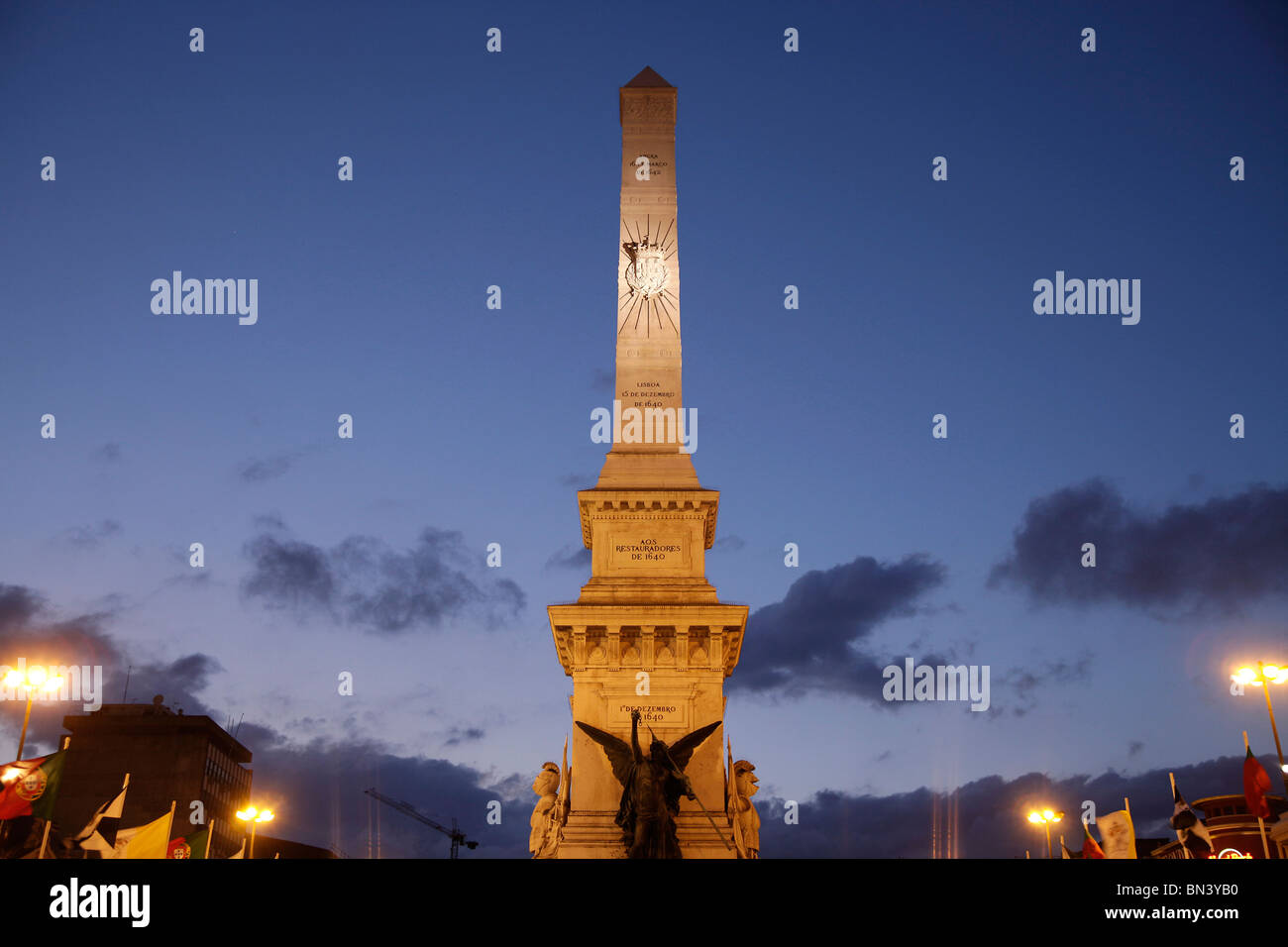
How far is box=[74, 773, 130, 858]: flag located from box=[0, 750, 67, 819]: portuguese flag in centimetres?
130

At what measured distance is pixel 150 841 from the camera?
24969 millimetres

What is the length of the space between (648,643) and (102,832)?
576 inches

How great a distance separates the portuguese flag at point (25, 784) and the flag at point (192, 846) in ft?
15.8

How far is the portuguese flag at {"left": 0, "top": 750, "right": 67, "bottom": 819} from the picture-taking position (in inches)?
898

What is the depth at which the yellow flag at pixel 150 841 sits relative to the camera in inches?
965

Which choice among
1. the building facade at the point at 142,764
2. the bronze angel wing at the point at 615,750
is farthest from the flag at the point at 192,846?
the building facade at the point at 142,764

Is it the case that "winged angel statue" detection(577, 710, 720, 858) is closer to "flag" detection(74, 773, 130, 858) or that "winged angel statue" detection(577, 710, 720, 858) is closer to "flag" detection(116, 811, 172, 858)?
"flag" detection(116, 811, 172, 858)

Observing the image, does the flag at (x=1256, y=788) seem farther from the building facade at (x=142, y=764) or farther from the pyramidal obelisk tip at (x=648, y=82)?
the building facade at (x=142, y=764)
